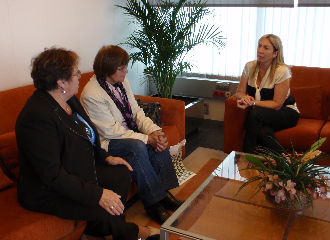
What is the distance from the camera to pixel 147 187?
238cm

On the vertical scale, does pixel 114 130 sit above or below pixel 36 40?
below

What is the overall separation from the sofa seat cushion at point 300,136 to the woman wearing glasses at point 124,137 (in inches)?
39.1

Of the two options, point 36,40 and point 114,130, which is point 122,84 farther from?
point 36,40

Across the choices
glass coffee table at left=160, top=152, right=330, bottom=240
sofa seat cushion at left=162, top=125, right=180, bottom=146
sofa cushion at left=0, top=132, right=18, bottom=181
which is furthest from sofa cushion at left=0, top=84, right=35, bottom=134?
glass coffee table at left=160, top=152, right=330, bottom=240

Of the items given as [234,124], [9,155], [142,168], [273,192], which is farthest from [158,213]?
[234,124]

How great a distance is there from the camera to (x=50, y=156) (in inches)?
69.4

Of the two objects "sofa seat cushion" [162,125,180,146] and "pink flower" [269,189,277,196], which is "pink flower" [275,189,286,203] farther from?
"sofa seat cushion" [162,125,180,146]

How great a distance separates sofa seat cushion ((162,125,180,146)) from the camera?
289 cm

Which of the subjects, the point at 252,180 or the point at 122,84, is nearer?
the point at 252,180

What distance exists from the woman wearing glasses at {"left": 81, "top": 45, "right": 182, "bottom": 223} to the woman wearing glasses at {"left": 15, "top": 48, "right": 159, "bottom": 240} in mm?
411

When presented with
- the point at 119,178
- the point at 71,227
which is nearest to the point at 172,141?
the point at 119,178

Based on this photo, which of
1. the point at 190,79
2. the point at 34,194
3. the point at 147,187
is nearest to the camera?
the point at 34,194

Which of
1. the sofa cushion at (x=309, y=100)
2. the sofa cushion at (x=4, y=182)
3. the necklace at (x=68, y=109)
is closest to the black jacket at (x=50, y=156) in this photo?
the necklace at (x=68, y=109)

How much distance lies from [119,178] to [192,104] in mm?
1934
